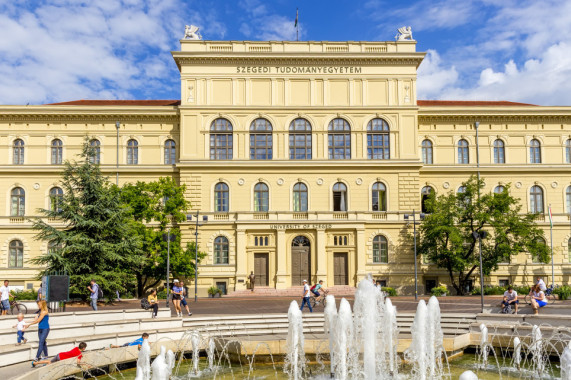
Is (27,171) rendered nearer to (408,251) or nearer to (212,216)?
(212,216)

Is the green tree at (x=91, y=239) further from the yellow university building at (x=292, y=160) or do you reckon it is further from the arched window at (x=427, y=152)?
the arched window at (x=427, y=152)

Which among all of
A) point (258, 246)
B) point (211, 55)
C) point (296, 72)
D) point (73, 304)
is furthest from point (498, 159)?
point (73, 304)

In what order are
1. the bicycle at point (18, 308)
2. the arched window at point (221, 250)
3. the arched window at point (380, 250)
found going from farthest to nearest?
the arched window at point (380, 250), the arched window at point (221, 250), the bicycle at point (18, 308)

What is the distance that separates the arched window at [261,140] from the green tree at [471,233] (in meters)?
13.3

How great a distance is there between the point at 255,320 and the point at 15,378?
12.3 m

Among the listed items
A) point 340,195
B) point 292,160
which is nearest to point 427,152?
point 340,195

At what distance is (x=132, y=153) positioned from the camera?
4831 cm

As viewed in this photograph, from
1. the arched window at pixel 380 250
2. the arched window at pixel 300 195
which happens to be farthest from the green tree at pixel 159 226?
the arched window at pixel 380 250

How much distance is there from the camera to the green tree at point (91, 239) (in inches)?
1288

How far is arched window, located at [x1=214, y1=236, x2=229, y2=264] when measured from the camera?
147 ft

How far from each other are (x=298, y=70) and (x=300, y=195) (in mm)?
10197

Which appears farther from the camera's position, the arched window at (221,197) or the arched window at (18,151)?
the arched window at (18,151)

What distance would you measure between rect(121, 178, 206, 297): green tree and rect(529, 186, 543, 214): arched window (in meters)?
27.8

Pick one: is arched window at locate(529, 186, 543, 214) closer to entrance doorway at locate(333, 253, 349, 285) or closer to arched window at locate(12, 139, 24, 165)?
entrance doorway at locate(333, 253, 349, 285)
